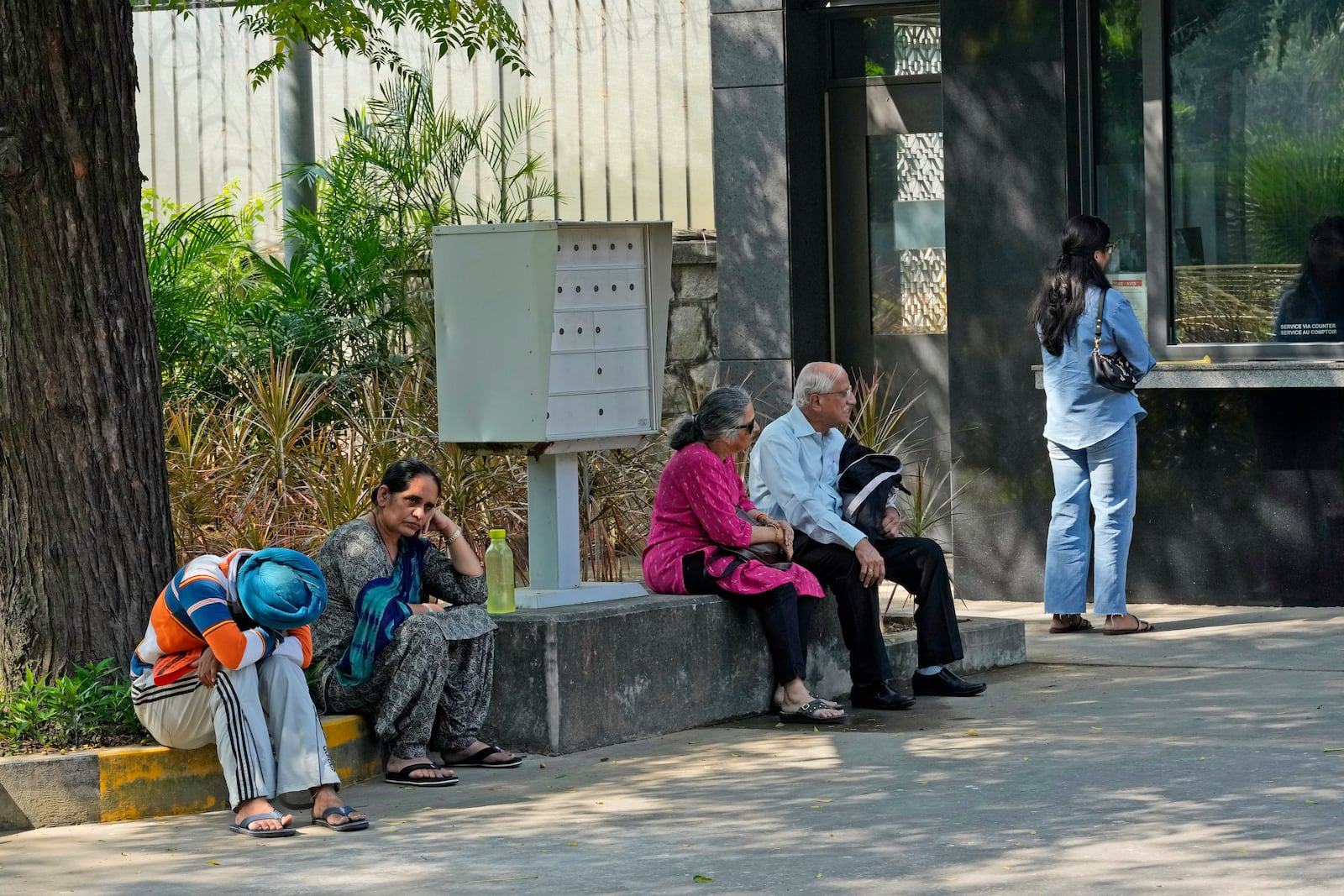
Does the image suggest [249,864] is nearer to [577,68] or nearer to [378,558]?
[378,558]

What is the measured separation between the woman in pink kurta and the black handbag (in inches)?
84.6

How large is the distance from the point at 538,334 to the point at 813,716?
172 centimetres

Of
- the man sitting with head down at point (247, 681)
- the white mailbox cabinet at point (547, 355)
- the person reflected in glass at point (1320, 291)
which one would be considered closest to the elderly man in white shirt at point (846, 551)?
the white mailbox cabinet at point (547, 355)

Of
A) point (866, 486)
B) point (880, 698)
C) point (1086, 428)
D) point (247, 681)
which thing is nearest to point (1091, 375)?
point (1086, 428)

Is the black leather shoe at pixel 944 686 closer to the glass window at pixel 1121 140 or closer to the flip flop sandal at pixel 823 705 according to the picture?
the flip flop sandal at pixel 823 705

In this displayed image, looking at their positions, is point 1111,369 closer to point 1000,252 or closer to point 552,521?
point 1000,252

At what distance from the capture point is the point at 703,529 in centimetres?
769

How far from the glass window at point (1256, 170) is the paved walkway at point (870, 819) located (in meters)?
2.62

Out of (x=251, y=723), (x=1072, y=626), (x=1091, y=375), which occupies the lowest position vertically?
(x=1072, y=626)

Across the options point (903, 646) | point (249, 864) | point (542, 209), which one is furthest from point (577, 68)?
point (249, 864)

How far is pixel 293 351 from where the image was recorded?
11.4 metres

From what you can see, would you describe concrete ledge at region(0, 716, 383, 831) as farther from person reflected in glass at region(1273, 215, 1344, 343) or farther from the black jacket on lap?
person reflected in glass at region(1273, 215, 1344, 343)

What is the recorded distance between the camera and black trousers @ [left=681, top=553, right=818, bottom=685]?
7578 mm

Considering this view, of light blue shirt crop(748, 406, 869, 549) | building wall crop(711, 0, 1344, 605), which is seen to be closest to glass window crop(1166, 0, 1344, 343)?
building wall crop(711, 0, 1344, 605)
